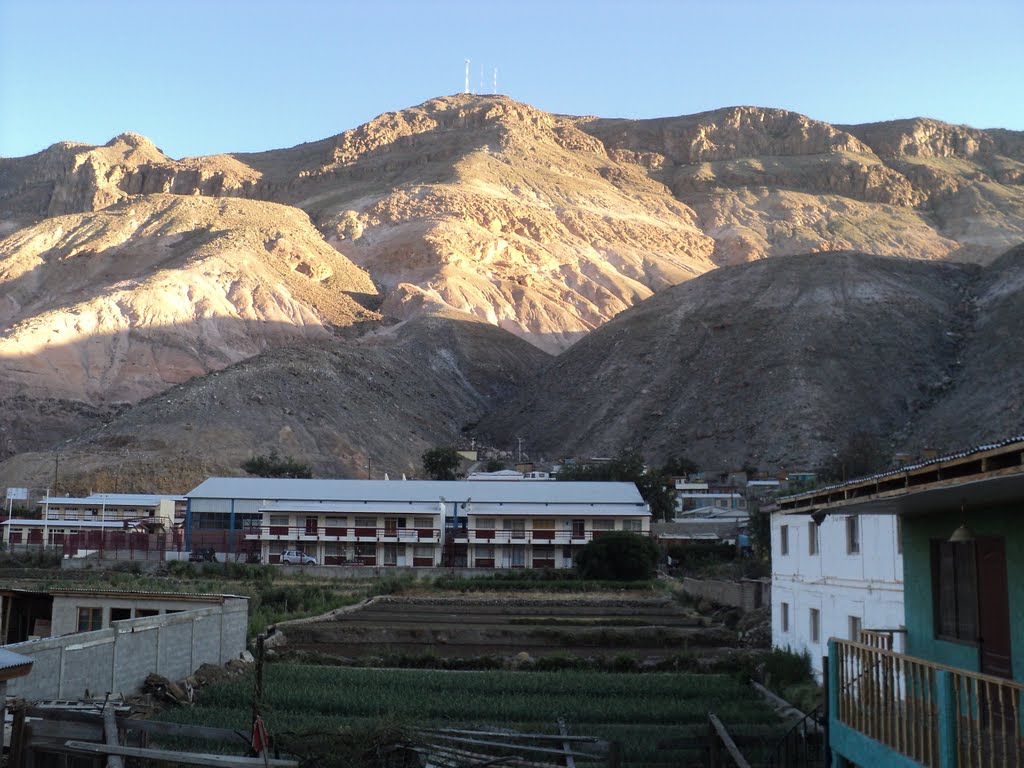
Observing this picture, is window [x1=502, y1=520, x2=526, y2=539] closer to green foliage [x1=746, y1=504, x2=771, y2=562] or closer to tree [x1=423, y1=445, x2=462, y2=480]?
green foliage [x1=746, y1=504, x2=771, y2=562]

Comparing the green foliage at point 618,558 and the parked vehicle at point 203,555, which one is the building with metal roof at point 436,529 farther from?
the green foliage at point 618,558

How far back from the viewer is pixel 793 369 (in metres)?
95.3

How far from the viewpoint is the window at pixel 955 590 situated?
11.3 metres

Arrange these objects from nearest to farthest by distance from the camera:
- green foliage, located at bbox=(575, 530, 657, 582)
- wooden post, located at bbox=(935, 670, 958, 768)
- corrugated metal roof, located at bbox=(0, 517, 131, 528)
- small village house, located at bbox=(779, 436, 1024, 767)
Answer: small village house, located at bbox=(779, 436, 1024, 767) < wooden post, located at bbox=(935, 670, 958, 768) < green foliage, located at bbox=(575, 530, 657, 582) < corrugated metal roof, located at bbox=(0, 517, 131, 528)

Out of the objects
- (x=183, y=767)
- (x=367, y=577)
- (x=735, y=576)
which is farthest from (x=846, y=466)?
(x=183, y=767)

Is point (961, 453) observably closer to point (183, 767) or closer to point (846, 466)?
point (183, 767)

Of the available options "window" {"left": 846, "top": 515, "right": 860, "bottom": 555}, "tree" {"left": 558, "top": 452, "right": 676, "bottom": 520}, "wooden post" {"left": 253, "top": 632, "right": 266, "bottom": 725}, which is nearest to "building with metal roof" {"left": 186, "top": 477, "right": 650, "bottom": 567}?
"tree" {"left": 558, "top": 452, "right": 676, "bottom": 520}

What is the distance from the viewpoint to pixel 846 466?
75.4 meters

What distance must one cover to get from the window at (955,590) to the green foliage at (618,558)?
4465cm

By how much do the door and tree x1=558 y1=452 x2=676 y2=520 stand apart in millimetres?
60197

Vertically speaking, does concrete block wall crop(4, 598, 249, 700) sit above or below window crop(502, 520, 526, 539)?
below

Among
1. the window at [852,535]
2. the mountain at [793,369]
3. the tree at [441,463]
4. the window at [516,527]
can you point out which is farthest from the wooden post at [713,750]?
the tree at [441,463]

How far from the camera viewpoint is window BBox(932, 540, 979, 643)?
11.3 meters

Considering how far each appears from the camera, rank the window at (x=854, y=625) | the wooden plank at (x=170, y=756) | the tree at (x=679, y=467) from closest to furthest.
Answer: the wooden plank at (x=170, y=756) < the window at (x=854, y=625) < the tree at (x=679, y=467)
